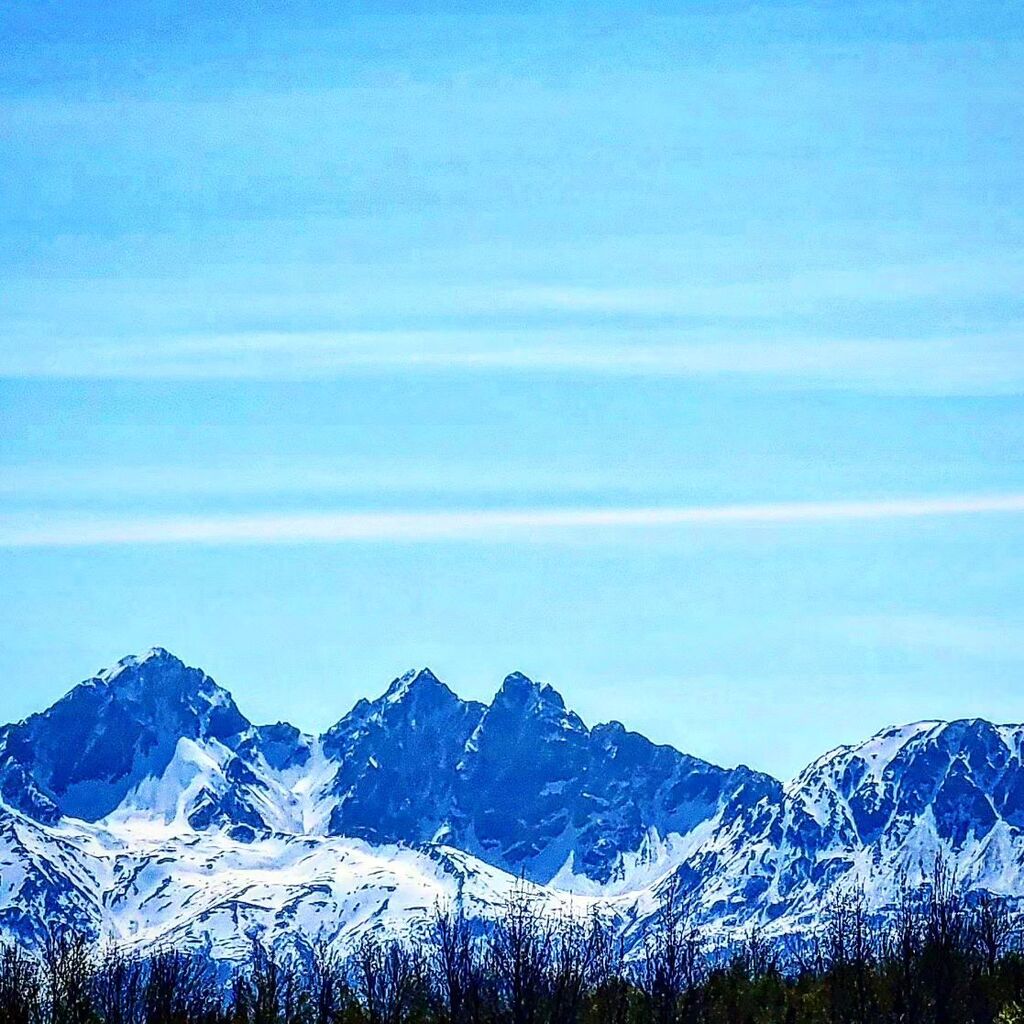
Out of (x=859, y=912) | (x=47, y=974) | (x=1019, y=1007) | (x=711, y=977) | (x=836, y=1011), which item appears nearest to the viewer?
(x=1019, y=1007)

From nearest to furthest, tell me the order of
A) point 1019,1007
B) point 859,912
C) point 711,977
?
point 1019,1007 < point 711,977 < point 859,912

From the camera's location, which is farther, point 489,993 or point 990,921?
point 990,921

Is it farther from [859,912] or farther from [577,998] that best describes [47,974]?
[859,912]

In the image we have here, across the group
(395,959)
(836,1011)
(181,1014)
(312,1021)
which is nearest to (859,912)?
(836,1011)

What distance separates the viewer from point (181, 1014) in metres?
71.6

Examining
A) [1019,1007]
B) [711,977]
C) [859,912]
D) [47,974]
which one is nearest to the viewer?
[1019,1007]

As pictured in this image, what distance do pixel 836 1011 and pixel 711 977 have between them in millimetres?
9578

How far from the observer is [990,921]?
Answer: 317 ft

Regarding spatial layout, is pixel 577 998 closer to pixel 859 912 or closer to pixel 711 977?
pixel 711 977

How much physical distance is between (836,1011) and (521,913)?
13874 millimetres

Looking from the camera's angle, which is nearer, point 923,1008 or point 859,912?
point 923,1008

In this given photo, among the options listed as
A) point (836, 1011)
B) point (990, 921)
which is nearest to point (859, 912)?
point (990, 921)

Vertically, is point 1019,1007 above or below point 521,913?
below

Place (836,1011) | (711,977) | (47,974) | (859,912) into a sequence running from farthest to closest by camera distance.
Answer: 1. (859,912)
2. (711,977)
3. (836,1011)
4. (47,974)
